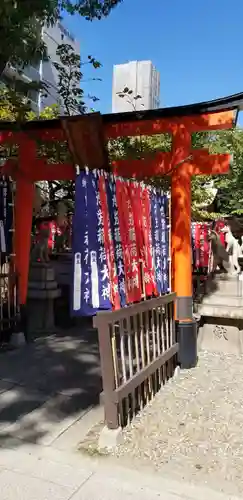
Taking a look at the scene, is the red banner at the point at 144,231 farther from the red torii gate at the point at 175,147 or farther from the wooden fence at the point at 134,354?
the red torii gate at the point at 175,147

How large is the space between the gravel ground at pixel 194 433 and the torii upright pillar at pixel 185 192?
23.6 inches

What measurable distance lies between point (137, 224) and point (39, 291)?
3.69m

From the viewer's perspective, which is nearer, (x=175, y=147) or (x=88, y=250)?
(x=88, y=250)

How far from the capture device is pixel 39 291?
750cm

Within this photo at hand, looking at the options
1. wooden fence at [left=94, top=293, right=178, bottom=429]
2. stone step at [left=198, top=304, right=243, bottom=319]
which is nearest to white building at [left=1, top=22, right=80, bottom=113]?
wooden fence at [left=94, top=293, right=178, bottom=429]

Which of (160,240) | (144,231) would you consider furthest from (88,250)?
(160,240)

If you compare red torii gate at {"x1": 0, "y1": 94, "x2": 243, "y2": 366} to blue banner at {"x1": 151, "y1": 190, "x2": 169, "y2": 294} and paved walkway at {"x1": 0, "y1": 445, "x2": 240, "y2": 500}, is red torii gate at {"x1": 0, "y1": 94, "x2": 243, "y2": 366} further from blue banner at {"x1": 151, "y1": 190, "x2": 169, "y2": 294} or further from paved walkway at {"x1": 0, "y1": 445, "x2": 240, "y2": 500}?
paved walkway at {"x1": 0, "y1": 445, "x2": 240, "y2": 500}

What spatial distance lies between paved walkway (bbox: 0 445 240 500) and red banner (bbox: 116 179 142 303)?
1390 mm

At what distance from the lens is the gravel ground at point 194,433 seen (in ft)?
10.3

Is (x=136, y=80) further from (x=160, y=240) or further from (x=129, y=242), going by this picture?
(x=129, y=242)

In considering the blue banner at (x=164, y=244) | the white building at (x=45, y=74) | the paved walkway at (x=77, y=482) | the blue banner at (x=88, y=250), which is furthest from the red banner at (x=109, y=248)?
the white building at (x=45, y=74)

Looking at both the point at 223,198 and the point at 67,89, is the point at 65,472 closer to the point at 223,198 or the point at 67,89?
the point at 67,89

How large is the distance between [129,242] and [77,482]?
2.02 metres

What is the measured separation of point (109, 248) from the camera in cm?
361
